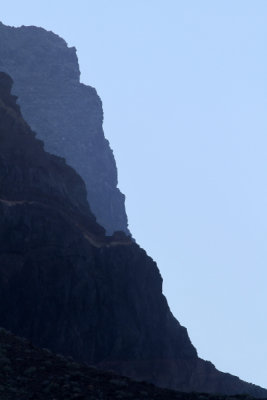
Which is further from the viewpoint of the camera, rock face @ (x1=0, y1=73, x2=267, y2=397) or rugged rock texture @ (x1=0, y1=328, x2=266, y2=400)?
rock face @ (x1=0, y1=73, x2=267, y2=397)

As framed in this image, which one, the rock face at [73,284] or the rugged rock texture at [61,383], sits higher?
the rock face at [73,284]

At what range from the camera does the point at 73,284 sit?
78.9 metres

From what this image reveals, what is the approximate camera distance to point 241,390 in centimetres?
10531

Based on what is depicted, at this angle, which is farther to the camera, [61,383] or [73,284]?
[73,284]

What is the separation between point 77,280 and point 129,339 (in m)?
10.7

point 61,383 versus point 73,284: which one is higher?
point 73,284

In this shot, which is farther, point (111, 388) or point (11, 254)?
point (11, 254)

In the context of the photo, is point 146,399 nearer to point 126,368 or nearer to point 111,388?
point 111,388

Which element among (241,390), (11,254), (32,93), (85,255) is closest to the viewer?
(11,254)

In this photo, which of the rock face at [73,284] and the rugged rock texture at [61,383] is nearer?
the rugged rock texture at [61,383]

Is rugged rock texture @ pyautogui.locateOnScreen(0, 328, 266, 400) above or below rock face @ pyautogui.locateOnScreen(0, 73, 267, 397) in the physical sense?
below

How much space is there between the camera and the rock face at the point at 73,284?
7631cm

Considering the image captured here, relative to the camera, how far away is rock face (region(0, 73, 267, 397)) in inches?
3004

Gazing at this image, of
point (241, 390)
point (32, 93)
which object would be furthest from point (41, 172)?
point (32, 93)
